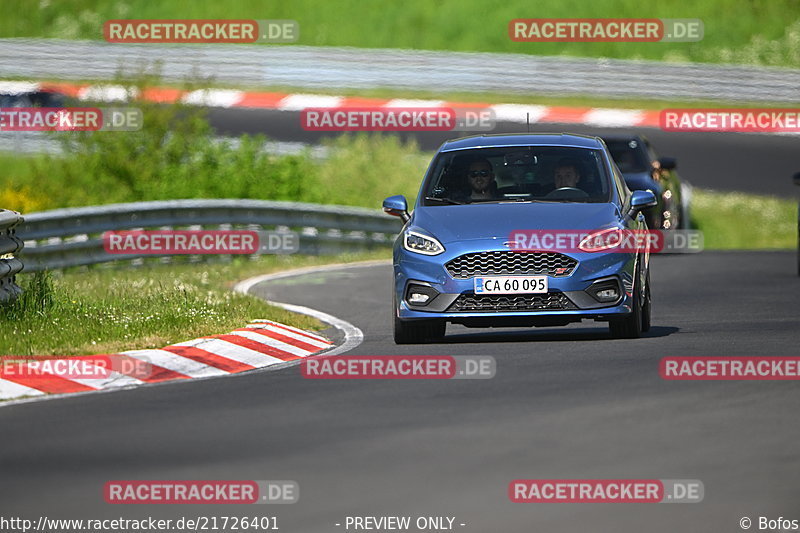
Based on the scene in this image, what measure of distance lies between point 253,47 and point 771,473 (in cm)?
3388

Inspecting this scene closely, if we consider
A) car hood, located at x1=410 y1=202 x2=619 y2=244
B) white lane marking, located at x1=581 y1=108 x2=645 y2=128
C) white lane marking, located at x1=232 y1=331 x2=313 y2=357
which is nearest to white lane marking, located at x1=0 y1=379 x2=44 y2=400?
white lane marking, located at x1=232 y1=331 x2=313 y2=357

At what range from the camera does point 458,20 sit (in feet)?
151

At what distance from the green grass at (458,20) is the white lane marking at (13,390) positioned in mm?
32254

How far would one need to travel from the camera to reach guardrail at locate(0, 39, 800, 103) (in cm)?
3731

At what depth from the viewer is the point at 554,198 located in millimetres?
14273

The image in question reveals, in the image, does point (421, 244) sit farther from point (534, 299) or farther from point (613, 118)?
point (613, 118)

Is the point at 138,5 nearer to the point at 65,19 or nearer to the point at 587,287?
the point at 65,19

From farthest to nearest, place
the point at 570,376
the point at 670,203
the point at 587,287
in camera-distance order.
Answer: the point at 670,203 → the point at 587,287 → the point at 570,376

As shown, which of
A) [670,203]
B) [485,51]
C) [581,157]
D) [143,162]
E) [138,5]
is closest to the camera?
[581,157]

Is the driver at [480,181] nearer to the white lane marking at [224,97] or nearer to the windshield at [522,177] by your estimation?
the windshield at [522,177]

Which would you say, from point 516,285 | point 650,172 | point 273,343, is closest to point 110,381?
point 273,343

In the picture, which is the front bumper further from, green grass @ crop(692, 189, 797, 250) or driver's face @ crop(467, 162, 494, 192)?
green grass @ crop(692, 189, 797, 250)

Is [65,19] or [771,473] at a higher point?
[65,19]

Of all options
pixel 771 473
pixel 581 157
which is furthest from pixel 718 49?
pixel 771 473
